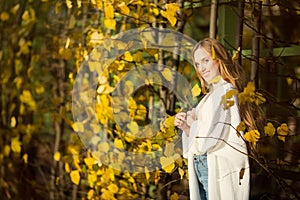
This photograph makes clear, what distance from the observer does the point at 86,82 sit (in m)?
1.70

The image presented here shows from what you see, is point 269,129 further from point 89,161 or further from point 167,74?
point 89,161

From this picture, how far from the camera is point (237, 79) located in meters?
1.37

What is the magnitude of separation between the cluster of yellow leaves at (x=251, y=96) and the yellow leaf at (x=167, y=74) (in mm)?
256

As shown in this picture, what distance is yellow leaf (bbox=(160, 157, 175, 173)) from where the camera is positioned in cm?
150

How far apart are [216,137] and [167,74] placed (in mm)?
255

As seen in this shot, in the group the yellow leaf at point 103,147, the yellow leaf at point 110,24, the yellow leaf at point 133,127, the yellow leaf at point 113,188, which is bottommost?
the yellow leaf at point 113,188

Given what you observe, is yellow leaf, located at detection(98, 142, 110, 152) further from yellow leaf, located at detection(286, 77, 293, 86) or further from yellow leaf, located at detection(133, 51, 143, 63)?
yellow leaf, located at detection(286, 77, 293, 86)

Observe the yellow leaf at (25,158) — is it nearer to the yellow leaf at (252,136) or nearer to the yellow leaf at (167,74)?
the yellow leaf at (167,74)

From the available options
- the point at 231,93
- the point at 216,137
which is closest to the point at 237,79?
the point at 231,93

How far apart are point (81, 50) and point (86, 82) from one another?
0.31 ft

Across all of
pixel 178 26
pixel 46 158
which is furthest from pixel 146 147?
pixel 46 158

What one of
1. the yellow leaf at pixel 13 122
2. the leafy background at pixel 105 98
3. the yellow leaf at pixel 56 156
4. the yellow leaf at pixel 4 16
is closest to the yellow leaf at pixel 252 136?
the leafy background at pixel 105 98

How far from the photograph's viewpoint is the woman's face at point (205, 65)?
1400 mm

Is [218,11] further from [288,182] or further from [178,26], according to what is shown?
[288,182]
